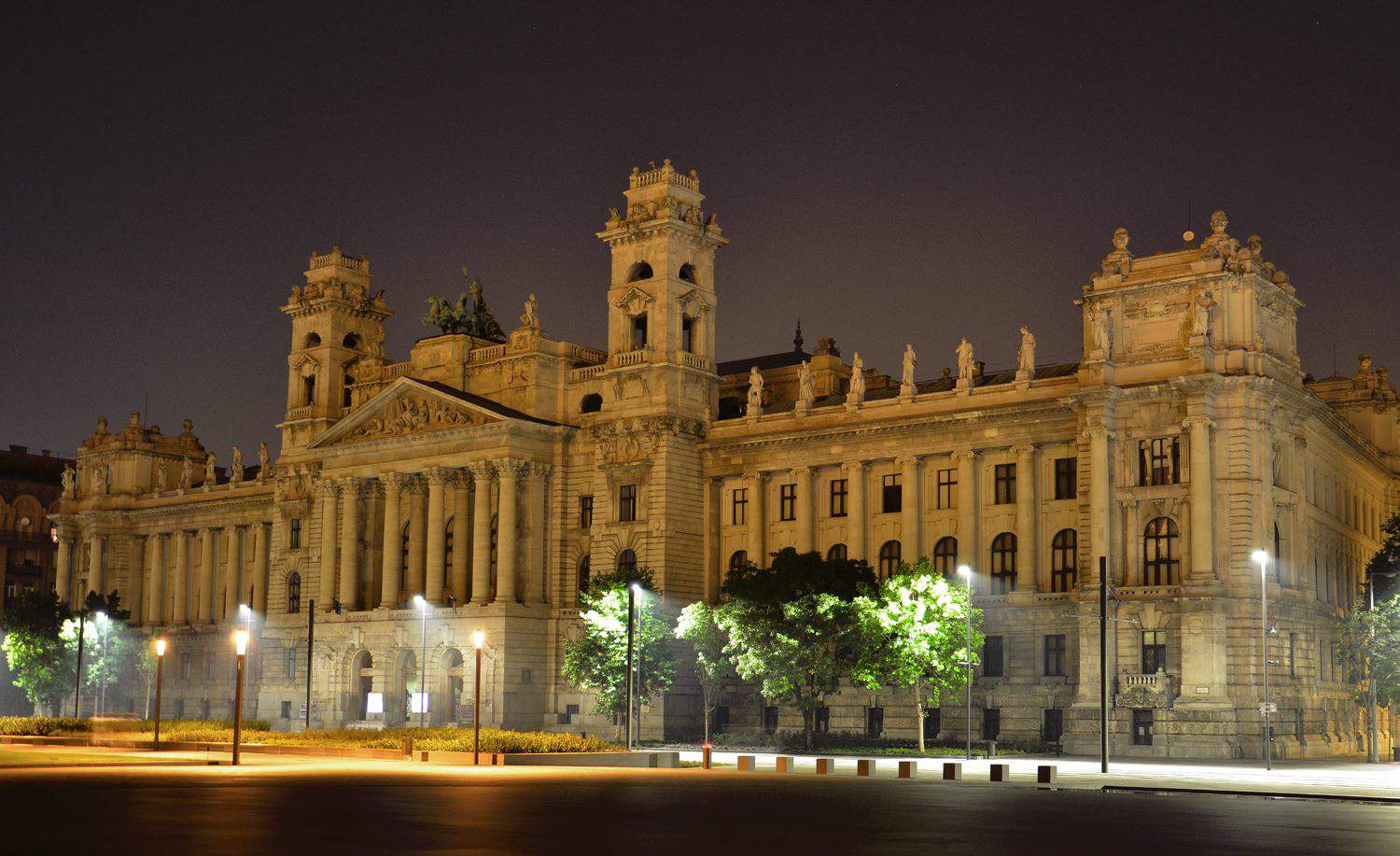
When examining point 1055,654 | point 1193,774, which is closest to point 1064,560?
point 1055,654

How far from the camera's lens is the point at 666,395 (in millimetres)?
101688

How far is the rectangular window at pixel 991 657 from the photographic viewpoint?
294 ft

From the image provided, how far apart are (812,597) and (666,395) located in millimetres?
21843

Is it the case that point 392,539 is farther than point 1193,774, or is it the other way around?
point 392,539

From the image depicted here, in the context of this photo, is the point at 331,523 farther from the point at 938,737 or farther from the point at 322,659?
the point at 938,737

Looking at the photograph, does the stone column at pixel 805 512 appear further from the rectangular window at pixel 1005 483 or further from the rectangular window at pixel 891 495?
the rectangular window at pixel 1005 483

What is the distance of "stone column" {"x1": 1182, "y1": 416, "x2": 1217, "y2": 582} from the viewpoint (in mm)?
79562

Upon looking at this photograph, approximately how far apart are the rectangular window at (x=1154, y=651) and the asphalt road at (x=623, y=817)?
1201 inches

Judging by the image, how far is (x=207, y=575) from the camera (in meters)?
140

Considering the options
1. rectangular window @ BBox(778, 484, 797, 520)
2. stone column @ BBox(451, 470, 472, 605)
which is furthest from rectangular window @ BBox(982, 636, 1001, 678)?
stone column @ BBox(451, 470, 472, 605)

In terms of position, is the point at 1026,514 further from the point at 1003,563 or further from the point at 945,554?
the point at 945,554

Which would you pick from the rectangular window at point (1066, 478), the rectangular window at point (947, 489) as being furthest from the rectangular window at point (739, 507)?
the rectangular window at point (1066, 478)

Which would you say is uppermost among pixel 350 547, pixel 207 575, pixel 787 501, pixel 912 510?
pixel 787 501

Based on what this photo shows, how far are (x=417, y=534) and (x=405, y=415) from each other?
7965mm
